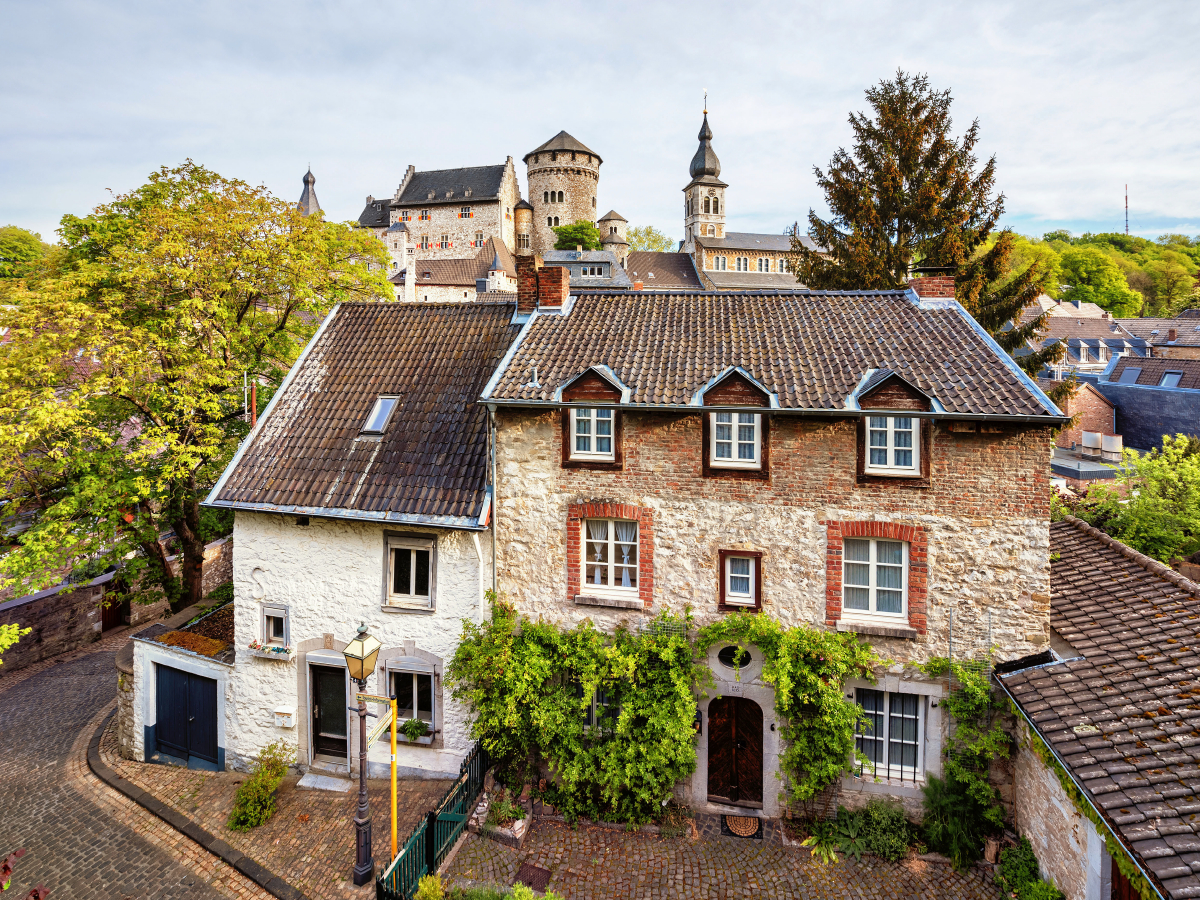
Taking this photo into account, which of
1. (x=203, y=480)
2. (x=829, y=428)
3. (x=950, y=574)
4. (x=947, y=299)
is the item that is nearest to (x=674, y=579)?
(x=829, y=428)

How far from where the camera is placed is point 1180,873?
600cm

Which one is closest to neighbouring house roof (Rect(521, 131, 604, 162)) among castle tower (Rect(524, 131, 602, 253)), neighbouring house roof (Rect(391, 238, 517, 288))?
castle tower (Rect(524, 131, 602, 253))

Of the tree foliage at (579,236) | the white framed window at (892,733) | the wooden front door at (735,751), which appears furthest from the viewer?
the tree foliage at (579,236)

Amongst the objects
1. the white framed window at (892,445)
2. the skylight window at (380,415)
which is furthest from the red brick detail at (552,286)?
the white framed window at (892,445)

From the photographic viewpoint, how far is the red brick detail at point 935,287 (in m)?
12.6

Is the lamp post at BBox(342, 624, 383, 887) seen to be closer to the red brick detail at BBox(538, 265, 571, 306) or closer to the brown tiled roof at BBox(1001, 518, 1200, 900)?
the red brick detail at BBox(538, 265, 571, 306)

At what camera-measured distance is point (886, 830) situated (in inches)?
418

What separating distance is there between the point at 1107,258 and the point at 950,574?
402 feet

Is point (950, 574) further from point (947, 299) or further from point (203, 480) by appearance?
point (203, 480)

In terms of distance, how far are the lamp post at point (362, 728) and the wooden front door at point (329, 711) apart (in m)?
3.24

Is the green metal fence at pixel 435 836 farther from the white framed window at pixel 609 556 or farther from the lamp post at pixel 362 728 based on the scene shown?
the white framed window at pixel 609 556

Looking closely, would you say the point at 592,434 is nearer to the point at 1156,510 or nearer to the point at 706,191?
the point at 1156,510

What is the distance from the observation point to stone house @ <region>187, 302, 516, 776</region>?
11.9 metres

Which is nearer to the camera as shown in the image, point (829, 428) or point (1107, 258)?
point (829, 428)
